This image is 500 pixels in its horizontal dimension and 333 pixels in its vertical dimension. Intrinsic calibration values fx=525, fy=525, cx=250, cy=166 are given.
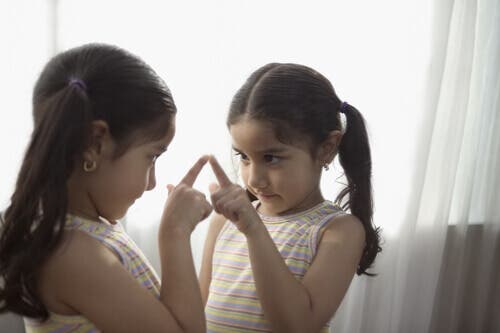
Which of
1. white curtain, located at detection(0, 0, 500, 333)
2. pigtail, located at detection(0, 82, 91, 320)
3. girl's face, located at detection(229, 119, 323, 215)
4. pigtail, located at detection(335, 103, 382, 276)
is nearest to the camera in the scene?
pigtail, located at detection(0, 82, 91, 320)

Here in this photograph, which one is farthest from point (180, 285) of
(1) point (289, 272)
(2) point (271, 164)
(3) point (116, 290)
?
(2) point (271, 164)

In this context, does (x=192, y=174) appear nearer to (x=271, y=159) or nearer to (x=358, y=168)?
(x=271, y=159)

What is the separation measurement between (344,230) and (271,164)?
206 millimetres

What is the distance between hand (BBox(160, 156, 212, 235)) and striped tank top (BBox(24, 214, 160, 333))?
8cm

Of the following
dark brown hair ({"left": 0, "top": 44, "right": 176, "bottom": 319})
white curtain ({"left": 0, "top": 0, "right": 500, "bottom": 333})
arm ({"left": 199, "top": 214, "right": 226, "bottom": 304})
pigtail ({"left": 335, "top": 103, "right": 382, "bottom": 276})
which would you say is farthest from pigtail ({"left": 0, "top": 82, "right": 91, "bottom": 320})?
white curtain ({"left": 0, "top": 0, "right": 500, "bottom": 333})

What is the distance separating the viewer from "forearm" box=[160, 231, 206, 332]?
88 centimetres

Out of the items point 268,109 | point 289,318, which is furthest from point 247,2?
point 289,318

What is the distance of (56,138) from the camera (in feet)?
2.62

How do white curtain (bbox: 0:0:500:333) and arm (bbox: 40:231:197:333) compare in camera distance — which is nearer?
arm (bbox: 40:231:197:333)

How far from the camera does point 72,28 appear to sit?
165 centimetres

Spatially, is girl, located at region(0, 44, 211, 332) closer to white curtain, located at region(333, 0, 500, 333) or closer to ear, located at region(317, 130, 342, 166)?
ear, located at region(317, 130, 342, 166)

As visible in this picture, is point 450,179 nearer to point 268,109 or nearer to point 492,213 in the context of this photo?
point 492,213

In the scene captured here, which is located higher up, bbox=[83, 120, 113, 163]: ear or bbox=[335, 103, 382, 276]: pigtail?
bbox=[83, 120, 113, 163]: ear

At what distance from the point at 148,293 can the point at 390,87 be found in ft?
4.66
